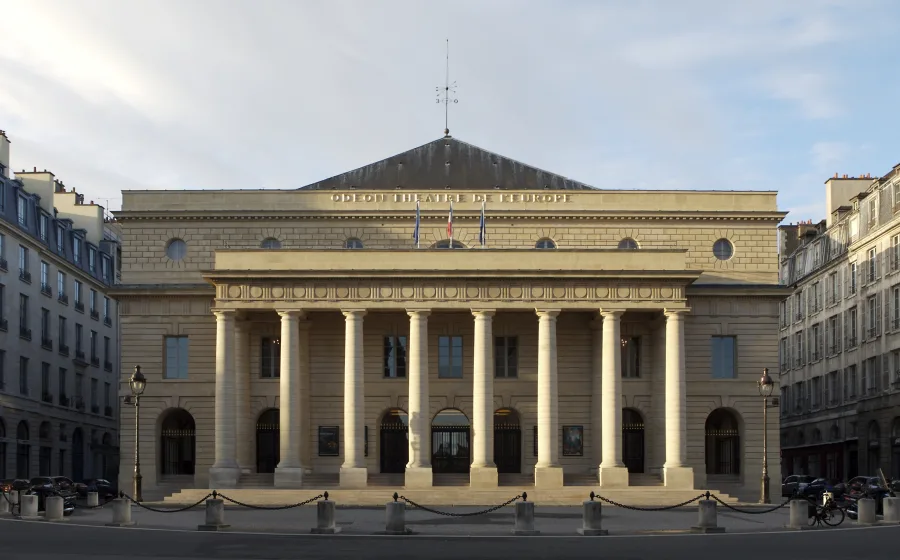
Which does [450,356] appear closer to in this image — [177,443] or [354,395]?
[354,395]

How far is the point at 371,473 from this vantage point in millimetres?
56875

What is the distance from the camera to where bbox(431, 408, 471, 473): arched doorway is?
5791 cm

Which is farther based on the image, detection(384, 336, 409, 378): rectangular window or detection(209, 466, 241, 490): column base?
detection(384, 336, 409, 378): rectangular window

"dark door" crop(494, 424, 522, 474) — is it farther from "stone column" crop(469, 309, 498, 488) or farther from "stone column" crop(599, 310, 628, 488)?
"stone column" crop(599, 310, 628, 488)

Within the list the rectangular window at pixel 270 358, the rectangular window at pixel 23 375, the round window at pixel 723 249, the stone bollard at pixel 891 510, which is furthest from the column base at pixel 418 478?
the rectangular window at pixel 23 375

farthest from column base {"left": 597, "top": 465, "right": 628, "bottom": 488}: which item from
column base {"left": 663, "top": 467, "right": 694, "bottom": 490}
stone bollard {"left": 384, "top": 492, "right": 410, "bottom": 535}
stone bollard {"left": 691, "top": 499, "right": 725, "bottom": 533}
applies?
stone bollard {"left": 384, "top": 492, "right": 410, "bottom": 535}

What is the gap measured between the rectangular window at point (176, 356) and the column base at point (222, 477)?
632 cm

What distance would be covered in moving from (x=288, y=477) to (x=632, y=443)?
15.8 meters

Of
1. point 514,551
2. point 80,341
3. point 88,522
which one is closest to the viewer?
point 514,551

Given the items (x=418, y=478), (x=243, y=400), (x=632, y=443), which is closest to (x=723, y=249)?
(x=632, y=443)

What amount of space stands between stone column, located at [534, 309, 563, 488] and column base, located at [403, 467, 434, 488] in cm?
441

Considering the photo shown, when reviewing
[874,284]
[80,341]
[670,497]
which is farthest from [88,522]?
[874,284]

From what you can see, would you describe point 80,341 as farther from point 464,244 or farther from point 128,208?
point 464,244

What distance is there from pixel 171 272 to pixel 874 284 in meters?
38.0
